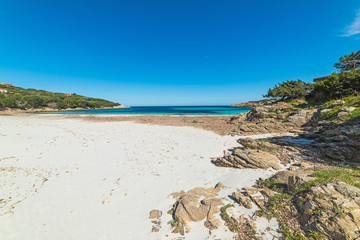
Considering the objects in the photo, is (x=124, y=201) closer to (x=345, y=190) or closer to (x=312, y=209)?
(x=312, y=209)

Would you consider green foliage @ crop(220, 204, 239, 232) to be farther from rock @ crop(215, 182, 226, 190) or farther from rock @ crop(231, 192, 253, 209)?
rock @ crop(215, 182, 226, 190)

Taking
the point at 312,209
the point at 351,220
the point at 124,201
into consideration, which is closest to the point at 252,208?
the point at 312,209

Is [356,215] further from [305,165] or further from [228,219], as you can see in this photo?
[305,165]

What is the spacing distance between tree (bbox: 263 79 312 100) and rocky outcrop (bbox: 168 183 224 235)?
103 feet

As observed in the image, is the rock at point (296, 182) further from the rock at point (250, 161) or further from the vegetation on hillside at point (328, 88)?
the vegetation on hillside at point (328, 88)

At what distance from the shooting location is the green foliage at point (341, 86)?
62.8 feet

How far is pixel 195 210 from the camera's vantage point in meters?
4.83

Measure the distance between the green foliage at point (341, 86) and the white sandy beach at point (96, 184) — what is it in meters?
23.6

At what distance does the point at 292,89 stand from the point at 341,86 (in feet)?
23.3

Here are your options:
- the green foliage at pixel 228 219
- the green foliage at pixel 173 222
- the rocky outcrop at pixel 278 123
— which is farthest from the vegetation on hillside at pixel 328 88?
the green foliage at pixel 173 222

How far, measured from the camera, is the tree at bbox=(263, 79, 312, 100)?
25781mm

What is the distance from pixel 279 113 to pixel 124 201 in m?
25.2

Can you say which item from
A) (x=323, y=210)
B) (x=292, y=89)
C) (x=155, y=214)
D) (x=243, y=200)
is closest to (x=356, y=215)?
(x=323, y=210)

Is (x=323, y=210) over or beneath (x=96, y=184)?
over
